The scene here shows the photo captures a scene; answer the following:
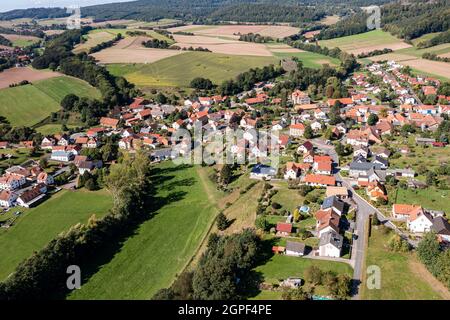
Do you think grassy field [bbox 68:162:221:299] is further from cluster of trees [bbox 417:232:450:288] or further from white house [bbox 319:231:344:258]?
cluster of trees [bbox 417:232:450:288]

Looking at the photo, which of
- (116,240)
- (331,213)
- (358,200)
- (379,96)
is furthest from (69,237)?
(379,96)

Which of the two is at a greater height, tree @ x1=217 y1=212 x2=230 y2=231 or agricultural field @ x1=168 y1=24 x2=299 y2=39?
agricultural field @ x1=168 y1=24 x2=299 y2=39

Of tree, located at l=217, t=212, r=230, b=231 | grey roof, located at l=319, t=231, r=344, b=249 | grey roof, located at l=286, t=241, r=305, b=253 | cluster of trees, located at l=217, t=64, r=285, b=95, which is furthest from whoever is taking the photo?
cluster of trees, located at l=217, t=64, r=285, b=95

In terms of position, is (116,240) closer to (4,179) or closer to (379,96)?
(4,179)

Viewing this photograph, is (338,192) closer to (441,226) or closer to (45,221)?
(441,226)

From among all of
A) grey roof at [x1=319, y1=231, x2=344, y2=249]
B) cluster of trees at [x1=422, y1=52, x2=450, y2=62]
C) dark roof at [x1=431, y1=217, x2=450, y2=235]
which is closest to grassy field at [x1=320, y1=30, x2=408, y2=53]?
cluster of trees at [x1=422, y1=52, x2=450, y2=62]

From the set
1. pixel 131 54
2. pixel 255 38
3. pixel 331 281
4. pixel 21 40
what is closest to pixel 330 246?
pixel 331 281
